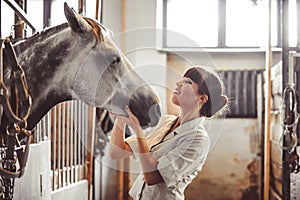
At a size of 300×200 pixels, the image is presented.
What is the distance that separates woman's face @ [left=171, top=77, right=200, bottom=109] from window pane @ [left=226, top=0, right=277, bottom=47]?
8.93 ft

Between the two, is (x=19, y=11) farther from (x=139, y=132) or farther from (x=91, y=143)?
(x=91, y=143)

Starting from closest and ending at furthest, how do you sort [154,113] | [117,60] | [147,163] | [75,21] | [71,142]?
[75,21]
[117,60]
[154,113]
[147,163]
[71,142]

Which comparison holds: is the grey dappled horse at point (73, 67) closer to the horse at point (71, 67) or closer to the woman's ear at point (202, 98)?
the horse at point (71, 67)

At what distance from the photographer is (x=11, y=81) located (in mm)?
1259

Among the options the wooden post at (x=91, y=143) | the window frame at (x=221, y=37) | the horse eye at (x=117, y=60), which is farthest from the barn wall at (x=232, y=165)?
the horse eye at (x=117, y=60)

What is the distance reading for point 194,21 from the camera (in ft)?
15.3

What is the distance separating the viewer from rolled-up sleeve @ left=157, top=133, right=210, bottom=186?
189 centimetres

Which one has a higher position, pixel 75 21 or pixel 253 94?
pixel 75 21

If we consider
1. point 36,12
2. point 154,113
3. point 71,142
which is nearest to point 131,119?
point 154,113

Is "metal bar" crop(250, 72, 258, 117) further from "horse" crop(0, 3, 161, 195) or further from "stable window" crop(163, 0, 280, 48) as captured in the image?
"horse" crop(0, 3, 161, 195)

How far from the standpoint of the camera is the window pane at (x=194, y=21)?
467 centimetres

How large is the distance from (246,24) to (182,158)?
9.77 feet

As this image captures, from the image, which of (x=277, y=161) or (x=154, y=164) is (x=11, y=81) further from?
(x=277, y=161)

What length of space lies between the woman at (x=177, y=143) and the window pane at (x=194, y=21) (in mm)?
2599
